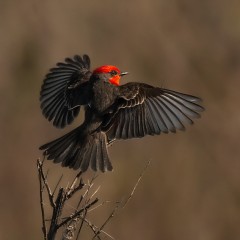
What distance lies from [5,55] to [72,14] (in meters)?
1.86

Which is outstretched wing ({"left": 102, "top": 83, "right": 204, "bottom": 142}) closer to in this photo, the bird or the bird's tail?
the bird

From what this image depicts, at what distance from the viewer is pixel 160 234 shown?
10.5 metres

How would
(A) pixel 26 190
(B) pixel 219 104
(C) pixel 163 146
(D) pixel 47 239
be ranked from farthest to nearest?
(B) pixel 219 104 < (C) pixel 163 146 < (A) pixel 26 190 < (D) pixel 47 239

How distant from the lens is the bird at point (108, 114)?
582cm

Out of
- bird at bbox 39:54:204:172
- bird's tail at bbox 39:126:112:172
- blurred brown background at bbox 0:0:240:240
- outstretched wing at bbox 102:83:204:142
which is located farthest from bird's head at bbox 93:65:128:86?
blurred brown background at bbox 0:0:240:240

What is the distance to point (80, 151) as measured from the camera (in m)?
5.82

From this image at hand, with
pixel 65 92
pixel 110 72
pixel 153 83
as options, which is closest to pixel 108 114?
pixel 110 72

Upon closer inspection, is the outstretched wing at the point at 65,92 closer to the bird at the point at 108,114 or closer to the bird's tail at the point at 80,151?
the bird at the point at 108,114

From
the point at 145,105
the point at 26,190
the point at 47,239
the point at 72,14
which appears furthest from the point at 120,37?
the point at 47,239

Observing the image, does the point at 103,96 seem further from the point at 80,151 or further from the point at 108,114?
the point at 80,151

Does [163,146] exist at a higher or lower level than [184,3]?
lower

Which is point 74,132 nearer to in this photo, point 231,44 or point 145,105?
point 145,105

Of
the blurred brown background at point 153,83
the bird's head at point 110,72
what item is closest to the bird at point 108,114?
the bird's head at point 110,72

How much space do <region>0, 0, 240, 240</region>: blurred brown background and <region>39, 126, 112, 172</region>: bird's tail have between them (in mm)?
3869
